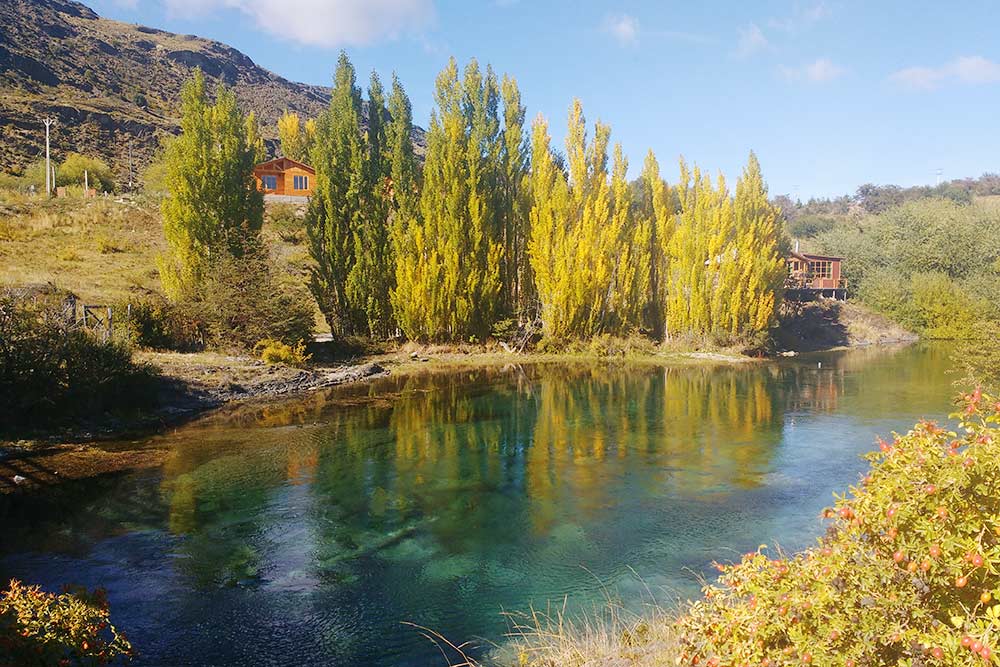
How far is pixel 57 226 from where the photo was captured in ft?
115

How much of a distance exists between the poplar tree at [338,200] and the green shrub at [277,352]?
20.0 ft

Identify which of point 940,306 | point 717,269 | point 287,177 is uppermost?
point 287,177

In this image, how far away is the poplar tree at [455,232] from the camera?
3020 centimetres

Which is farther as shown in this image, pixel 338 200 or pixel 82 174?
pixel 82 174

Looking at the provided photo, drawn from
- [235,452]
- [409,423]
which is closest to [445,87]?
[409,423]

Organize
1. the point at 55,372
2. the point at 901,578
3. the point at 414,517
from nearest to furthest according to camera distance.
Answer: the point at 901,578
the point at 414,517
the point at 55,372

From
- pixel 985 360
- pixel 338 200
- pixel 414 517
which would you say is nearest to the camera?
pixel 414 517

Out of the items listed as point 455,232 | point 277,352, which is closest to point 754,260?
point 455,232

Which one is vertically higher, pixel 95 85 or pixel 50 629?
pixel 95 85

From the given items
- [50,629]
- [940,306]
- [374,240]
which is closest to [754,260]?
[940,306]

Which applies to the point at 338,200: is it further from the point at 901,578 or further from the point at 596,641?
the point at 901,578

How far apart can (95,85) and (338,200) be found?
57076mm

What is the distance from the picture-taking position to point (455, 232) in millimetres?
30609

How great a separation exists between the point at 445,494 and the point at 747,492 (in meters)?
5.17
